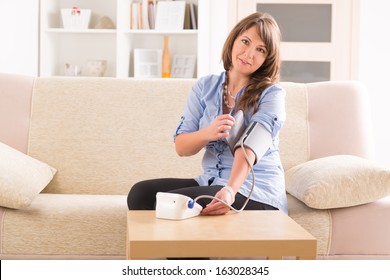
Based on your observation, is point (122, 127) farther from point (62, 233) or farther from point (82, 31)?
point (82, 31)

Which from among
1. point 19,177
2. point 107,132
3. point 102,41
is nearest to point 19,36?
point 102,41

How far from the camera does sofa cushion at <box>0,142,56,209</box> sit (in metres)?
2.41

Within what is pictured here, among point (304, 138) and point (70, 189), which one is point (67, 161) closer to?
point (70, 189)

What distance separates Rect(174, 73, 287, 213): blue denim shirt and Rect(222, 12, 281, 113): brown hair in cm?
3

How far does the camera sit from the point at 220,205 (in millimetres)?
1879

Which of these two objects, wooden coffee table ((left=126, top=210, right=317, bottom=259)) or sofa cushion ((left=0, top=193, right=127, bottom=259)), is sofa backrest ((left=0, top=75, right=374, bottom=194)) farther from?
wooden coffee table ((left=126, top=210, right=317, bottom=259))

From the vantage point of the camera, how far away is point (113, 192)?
2.92m

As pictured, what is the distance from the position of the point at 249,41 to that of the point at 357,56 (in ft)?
10.5

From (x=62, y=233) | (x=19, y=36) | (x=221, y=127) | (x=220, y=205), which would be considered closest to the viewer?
(x=220, y=205)

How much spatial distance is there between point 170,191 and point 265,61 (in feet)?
1.75

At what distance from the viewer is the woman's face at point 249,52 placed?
7.48 feet

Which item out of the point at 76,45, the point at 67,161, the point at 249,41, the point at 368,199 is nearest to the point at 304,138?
the point at 368,199

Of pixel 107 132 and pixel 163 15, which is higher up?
pixel 163 15

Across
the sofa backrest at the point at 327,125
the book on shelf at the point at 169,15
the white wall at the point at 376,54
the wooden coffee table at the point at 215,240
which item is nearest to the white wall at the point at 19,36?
the book on shelf at the point at 169,15
